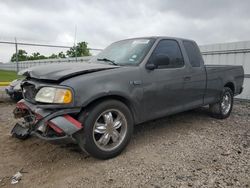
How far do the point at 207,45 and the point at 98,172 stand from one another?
24.2ft

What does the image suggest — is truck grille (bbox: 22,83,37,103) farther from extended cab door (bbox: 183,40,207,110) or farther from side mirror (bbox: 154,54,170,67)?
extended cab door (bbox: 183,40,207,110)

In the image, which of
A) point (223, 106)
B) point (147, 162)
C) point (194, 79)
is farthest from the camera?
point (223, 106)

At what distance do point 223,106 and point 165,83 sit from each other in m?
2.50

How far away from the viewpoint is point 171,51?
13.4 feet

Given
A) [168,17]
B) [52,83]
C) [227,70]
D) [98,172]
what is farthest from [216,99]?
[168,17]

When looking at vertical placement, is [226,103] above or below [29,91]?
below

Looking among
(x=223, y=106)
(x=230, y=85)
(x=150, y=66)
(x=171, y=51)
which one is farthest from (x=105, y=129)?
(x=230, y=85)

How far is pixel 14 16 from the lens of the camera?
11.9 m

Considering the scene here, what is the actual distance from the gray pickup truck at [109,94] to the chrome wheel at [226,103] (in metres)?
1.30

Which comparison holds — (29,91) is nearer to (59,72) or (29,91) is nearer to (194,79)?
(59,72)

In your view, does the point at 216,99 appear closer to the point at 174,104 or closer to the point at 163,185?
the point at 174,104

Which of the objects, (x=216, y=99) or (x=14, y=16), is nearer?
(x=216, y=99)

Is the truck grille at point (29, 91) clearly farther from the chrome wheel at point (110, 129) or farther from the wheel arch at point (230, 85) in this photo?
the wheel arch at point (230, 85)

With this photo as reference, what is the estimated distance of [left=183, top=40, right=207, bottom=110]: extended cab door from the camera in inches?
165
